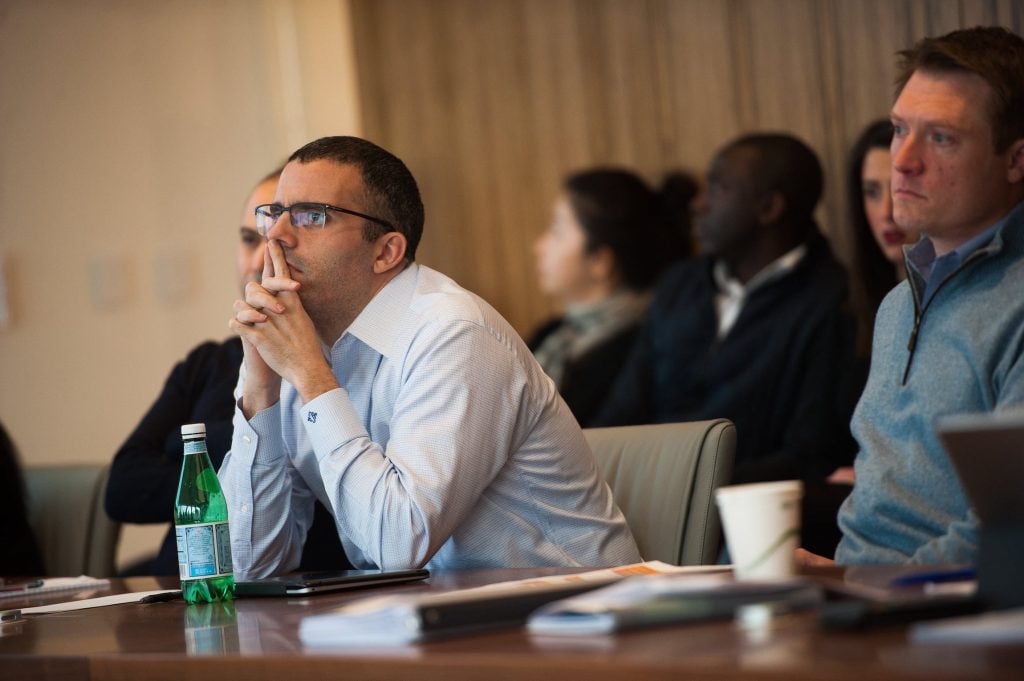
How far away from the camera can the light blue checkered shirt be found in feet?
6.01

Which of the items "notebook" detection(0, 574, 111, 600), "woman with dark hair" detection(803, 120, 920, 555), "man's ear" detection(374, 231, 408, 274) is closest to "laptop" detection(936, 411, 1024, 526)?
"man's ear" detection(374, 231, 408, 274)

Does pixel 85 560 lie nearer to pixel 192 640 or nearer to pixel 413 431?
pixel 413 431

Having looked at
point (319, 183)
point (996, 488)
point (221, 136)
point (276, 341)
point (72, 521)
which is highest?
point (221, 136)

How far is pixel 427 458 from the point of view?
183 centimetres

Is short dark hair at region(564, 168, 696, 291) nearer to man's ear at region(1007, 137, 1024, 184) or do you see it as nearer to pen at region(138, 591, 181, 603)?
man's ear at region(1007, 137, 1024, 184)

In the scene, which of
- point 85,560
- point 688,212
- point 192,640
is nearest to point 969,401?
point 192,640

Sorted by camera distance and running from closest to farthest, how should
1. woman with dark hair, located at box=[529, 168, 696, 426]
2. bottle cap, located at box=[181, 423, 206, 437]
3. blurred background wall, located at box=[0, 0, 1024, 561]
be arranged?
bottle cap, located at box=[181, 423, 206, 437]
woman with dark hair, located at box=[529, 168, 696, 426]
blurred background wall, located at box=[0, 0, 1024, 561]

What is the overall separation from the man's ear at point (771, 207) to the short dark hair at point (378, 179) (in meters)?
1.75

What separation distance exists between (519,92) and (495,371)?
2.84 m

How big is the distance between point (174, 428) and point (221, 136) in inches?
96.4

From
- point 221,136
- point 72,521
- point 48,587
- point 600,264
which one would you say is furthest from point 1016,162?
point 221,136

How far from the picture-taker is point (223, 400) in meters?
2.82

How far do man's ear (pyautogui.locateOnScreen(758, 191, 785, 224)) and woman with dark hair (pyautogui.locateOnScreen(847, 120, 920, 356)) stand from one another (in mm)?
406

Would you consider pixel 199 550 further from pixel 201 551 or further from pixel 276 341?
pixel 276 341
